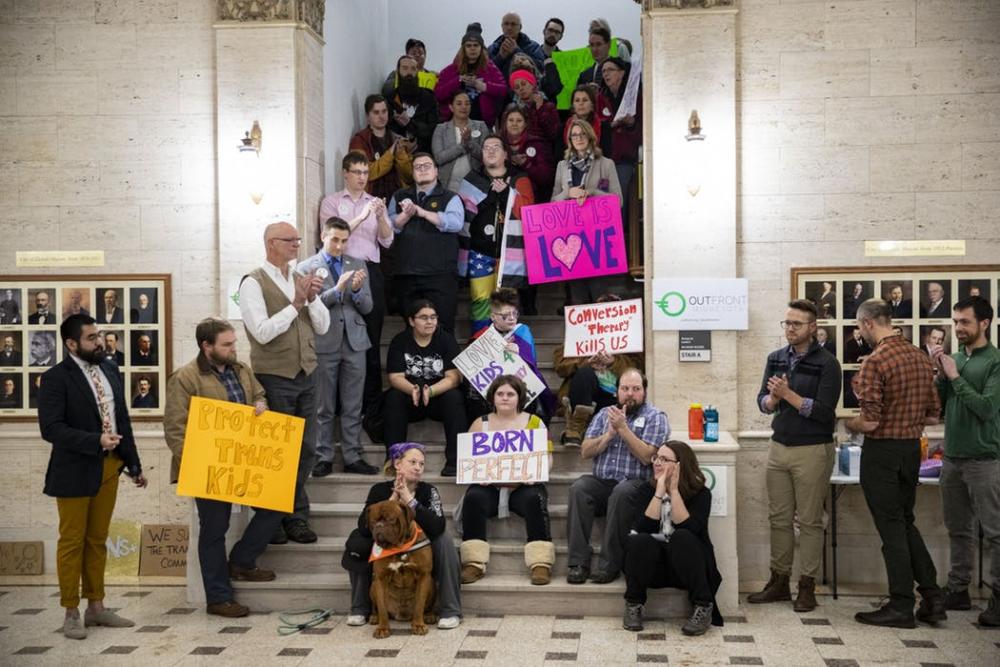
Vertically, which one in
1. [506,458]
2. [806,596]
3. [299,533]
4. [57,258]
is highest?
[57,258]

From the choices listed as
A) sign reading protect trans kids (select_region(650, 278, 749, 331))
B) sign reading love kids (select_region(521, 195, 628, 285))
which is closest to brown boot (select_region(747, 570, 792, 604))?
sign reading protect trans kids (select_region(650, 278, 749, 331))

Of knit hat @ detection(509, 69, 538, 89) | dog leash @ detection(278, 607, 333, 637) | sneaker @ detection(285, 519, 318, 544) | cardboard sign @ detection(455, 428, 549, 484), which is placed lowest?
dog leash @ detection(278, 607, 333, 637)

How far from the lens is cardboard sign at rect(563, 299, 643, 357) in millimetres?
8672

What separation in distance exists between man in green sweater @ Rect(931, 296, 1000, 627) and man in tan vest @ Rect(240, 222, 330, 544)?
3978 millimetres

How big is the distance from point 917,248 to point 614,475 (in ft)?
9.14

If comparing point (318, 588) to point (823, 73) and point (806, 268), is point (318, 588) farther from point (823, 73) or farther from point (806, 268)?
point (823, 73)

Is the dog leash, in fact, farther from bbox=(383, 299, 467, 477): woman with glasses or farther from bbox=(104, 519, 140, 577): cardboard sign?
bbox=(104, 519, 140, 577): cardboard sign

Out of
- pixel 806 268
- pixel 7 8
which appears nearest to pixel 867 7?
pixel 806 268

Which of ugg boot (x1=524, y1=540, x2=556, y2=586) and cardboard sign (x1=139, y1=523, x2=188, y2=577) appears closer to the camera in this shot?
ugg boot (x1=524, y1=540, x2=556, y2=586)

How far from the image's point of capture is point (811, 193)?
8555 millimetres

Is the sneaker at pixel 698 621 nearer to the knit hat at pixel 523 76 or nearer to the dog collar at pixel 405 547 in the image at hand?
the dog collar at pixel 405 547

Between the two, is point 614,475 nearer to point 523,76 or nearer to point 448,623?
point 448,623

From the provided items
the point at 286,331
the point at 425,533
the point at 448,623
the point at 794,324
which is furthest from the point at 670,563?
the point at 286,331

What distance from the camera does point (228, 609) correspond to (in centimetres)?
752
